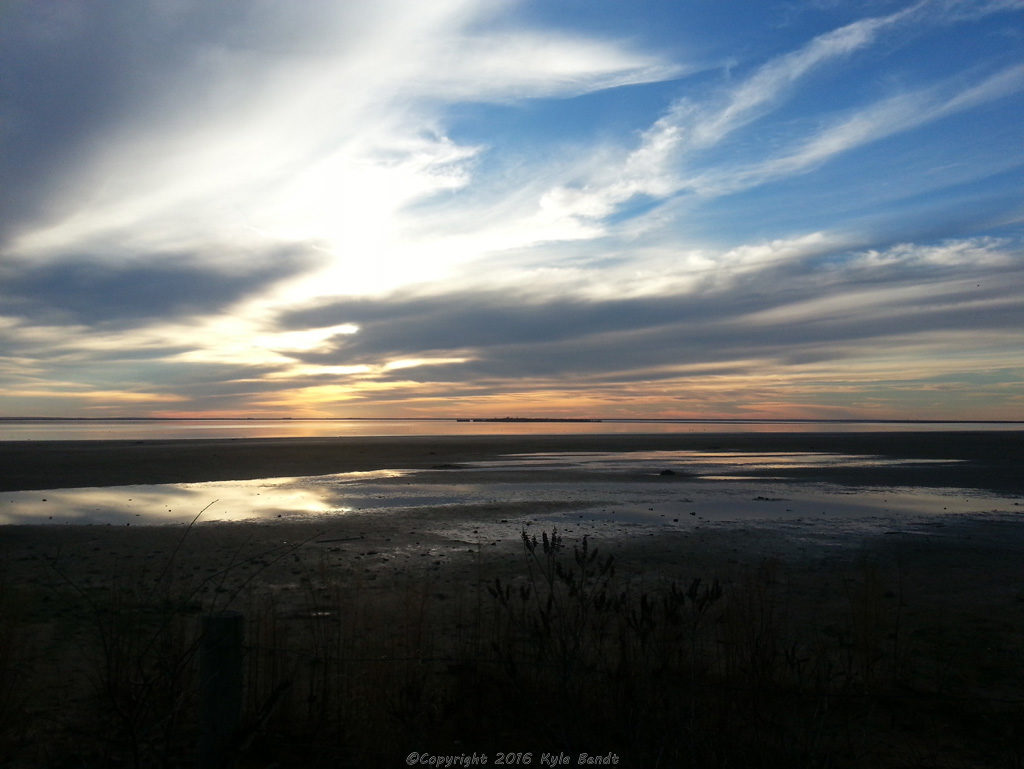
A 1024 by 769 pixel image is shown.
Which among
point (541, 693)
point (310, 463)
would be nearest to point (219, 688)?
point (541, 693)

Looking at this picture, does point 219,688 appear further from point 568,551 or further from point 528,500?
point 528,500

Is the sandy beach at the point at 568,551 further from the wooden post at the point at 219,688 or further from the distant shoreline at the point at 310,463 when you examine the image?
the distant shoreline at the point at 310,463

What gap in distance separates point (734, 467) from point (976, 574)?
22196mm

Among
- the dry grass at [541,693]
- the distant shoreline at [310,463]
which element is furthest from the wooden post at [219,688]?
the distant shoreline at [310,463]

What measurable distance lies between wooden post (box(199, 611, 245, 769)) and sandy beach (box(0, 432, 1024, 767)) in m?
0.86

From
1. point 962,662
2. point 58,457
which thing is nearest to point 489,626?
point 962,662

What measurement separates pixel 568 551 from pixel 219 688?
31.0 ft

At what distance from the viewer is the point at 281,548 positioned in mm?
13570

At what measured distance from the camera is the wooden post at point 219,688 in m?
4.39

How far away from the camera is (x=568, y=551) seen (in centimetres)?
1333

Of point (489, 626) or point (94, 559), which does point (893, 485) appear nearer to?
point (489, 626)

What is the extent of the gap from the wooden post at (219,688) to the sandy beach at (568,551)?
859 mm

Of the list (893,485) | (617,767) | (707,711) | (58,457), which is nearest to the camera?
(617,767)

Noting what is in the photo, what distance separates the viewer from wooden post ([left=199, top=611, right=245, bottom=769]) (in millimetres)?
4391
